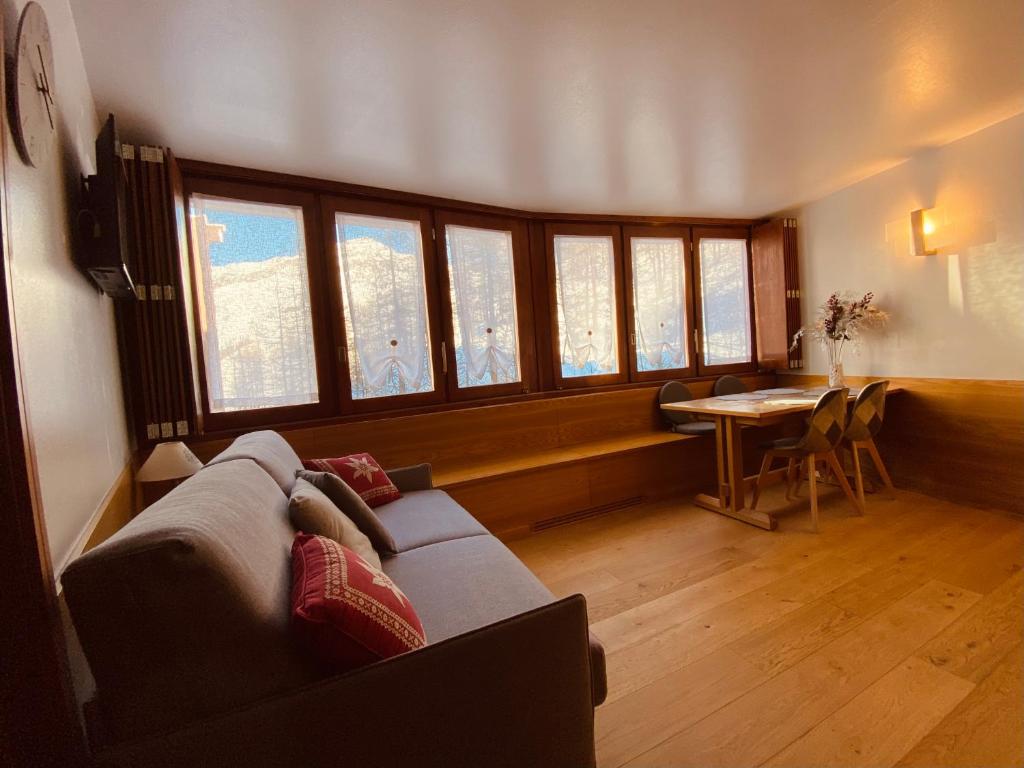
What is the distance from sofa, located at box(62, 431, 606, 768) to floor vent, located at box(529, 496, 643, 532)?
1.98 metres

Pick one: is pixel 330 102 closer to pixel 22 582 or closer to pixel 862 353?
pixel 22 582

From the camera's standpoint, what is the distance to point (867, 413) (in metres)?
3.02

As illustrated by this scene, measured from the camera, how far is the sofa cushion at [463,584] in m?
1.21

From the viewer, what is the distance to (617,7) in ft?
5.12

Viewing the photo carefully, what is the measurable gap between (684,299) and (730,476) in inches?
72.7

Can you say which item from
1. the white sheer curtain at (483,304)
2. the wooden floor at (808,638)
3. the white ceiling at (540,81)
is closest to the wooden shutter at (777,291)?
the white ceiling at (540,81)

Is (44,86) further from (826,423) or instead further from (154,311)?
(826,423)

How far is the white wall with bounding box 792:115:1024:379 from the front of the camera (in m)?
2.79

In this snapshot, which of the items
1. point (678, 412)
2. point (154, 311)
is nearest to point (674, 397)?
point (678, 412)

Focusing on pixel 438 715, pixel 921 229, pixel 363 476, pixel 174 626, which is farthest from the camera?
pixel 921 229

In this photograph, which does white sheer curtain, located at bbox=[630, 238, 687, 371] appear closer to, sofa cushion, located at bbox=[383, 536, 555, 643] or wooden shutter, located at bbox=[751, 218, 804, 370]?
wooden shutter, located at bbox=[751, 218, 804, 370]

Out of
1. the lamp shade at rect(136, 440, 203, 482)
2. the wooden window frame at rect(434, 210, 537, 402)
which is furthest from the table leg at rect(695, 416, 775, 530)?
the lamp shade at rect(136, 440, 203, 482)

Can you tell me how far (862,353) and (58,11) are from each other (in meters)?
4.98

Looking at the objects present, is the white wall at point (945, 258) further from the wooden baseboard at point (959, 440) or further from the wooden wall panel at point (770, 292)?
the wooden wall panel at point (770, 292)
